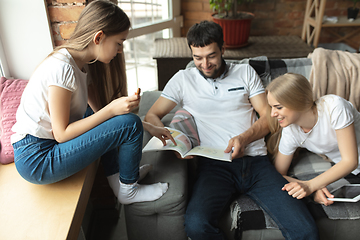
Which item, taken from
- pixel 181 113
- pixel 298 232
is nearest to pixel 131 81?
pixel 181 113

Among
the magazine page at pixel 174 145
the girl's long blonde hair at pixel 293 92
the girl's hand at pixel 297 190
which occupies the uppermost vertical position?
the girl's long blonde hair at pixel 293 92

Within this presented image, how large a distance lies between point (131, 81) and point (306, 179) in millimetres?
1974

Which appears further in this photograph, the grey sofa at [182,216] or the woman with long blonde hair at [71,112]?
the grey sofa at [182,216]

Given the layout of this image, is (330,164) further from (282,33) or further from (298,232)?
(282,33)

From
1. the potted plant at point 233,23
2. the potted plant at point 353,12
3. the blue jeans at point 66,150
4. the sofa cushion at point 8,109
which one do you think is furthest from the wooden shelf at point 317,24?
the sofa cushion at point 8,109

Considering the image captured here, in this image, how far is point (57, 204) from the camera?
1074 mm

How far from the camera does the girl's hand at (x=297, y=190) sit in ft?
4.11

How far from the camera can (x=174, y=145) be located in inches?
53.5

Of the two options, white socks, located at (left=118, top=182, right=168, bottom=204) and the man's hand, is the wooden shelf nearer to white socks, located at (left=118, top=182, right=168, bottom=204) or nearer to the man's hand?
the man's hand

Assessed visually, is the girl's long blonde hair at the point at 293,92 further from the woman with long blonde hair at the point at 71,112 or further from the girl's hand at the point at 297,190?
the woman with long blonde hair at the point at 71,112

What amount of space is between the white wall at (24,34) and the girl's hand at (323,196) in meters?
1.48

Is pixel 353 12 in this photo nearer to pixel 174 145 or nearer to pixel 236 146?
pixel 236 146

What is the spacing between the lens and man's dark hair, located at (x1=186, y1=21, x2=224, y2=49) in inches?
58.0

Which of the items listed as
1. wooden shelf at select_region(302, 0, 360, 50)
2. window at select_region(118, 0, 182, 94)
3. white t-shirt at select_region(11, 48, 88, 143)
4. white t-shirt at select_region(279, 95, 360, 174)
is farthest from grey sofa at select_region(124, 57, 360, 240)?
wooden shelf at select_region(302, 0, 360, 50)
